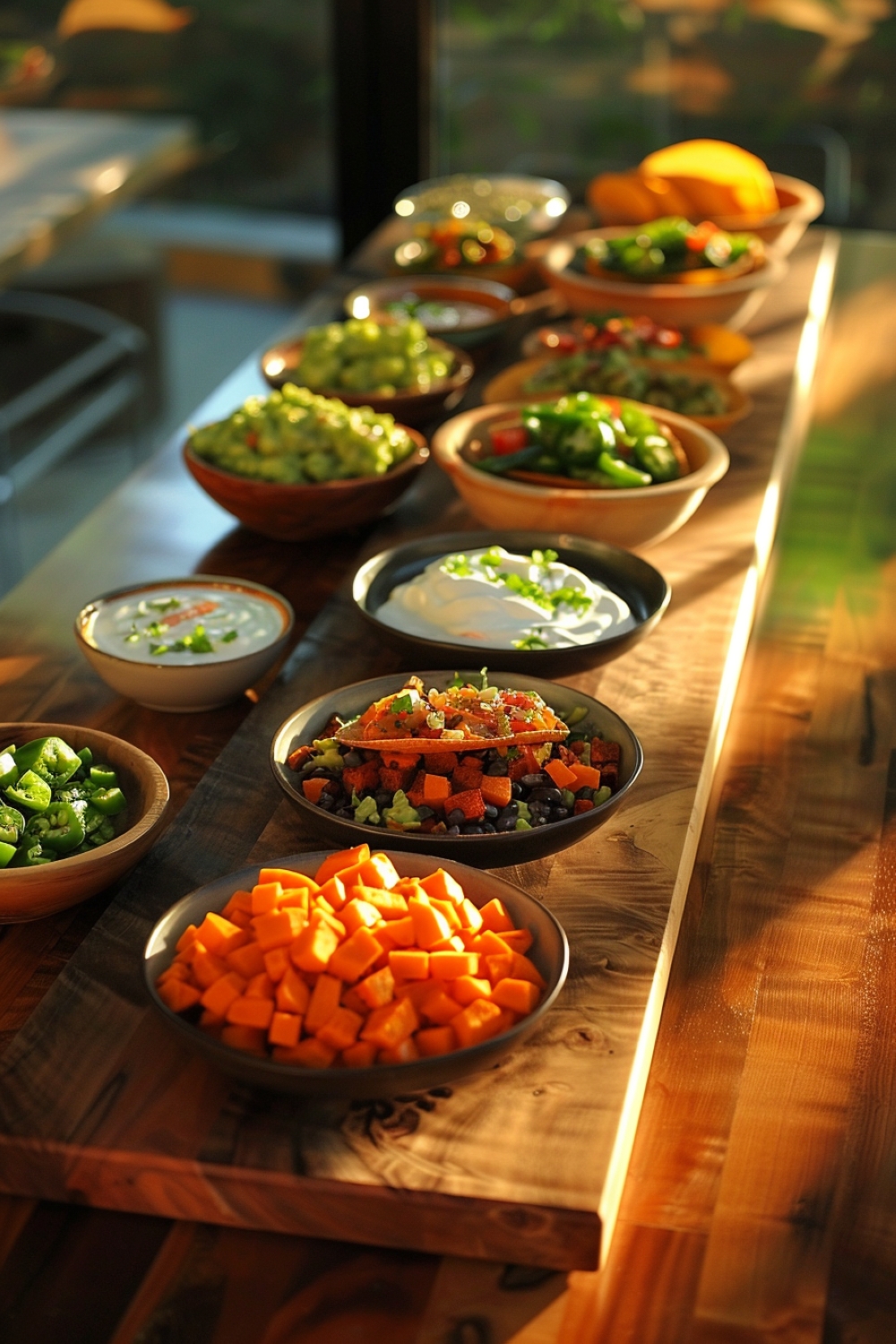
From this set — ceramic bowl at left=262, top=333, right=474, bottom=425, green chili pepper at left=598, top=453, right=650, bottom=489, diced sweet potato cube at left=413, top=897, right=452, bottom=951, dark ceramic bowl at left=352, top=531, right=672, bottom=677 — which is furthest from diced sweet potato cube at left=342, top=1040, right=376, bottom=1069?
ceramic bowl at left=262, top=333, right=474, bottom=425

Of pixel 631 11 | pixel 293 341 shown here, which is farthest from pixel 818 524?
pixel 631 11

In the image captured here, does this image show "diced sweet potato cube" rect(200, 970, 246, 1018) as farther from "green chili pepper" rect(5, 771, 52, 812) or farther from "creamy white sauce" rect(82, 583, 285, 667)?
"creamy white sauce" rect(82, 583, 285, 667)

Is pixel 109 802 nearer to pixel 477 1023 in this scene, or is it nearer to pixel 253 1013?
pixel 253 1013

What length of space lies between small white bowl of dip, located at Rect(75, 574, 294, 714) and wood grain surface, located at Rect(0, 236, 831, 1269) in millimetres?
118

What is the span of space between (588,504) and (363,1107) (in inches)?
44.0

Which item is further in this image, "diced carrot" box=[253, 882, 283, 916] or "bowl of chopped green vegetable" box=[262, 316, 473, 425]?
"bowl of chopped green vegetable" box=[262, 316, 473, 425]

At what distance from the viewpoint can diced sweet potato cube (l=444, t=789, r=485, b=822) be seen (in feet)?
5.20

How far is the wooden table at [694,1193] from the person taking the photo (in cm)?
126

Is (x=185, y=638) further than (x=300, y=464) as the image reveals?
No

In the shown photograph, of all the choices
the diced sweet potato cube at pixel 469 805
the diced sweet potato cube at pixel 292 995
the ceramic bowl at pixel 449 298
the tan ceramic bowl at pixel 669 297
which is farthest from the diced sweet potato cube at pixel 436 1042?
the tan ceramic bowl at pixel 669 297

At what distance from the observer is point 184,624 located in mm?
1996

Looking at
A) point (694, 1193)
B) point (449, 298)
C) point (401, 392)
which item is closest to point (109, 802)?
point (694, 1193)

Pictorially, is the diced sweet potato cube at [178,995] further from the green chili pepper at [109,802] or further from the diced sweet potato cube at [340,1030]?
the green chili pepper at [109,802]

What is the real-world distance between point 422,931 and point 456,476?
42.8 inches
